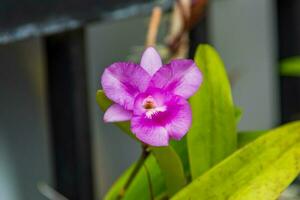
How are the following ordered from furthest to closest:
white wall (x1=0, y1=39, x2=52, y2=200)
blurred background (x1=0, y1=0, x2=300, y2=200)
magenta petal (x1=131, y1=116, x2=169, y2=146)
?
white wall (x1=0, y1=39, x2=52, y2=200) < blurred background (x1=0, y1=0, x2=300, y2=200) < magenta petal (x1=131, y1=116, x2=169, y2=146)

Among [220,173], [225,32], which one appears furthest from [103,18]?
[225,32]

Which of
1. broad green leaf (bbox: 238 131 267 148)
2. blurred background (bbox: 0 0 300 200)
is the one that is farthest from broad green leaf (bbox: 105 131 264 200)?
blurred background (bbox: 0 0 300 200)

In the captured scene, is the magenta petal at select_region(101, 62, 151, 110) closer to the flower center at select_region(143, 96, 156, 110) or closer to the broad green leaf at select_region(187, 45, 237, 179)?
the flower center at select_region(143, 96, 156, 110)

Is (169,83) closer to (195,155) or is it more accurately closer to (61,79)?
(195,155)

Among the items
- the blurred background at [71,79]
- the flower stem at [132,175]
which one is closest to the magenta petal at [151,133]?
the flower stem at [132,175]

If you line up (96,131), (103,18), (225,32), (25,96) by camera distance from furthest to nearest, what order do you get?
(225,32) < (96,131) < (25,96) < (103,18)

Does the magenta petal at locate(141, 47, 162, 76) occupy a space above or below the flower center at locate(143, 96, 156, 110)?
above
